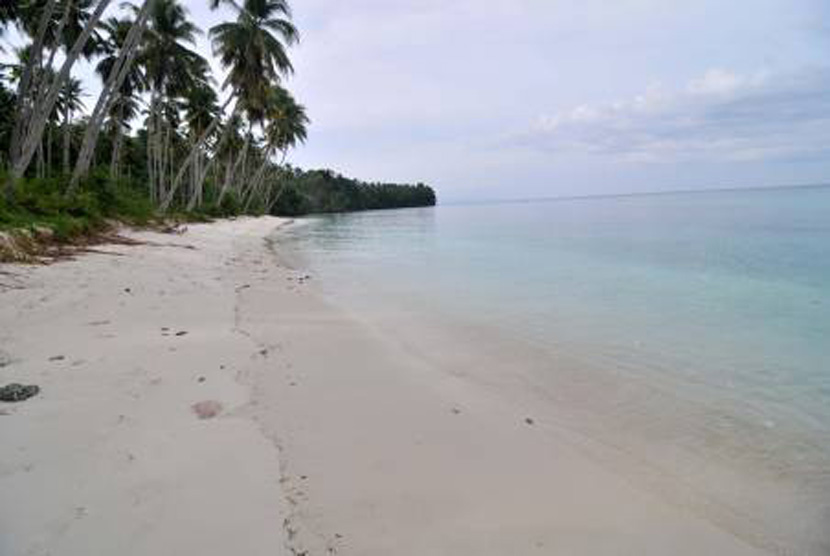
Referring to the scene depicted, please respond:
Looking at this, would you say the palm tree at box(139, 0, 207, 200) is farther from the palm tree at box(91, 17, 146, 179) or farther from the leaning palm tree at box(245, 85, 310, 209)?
the leaning palm tree at box(245, 85, 310, 209)

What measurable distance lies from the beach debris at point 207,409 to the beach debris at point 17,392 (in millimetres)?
1028

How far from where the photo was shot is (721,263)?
14867mm

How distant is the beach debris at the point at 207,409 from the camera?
10.7ft

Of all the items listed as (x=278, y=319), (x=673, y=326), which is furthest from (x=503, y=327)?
(x=278, y=319)

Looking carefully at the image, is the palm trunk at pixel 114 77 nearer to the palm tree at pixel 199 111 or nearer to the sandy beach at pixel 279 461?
the sandy beach at pixel 279 461

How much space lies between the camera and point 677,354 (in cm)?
600

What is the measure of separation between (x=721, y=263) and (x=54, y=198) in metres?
18.6

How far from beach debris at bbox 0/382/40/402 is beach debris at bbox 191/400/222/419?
1028mm

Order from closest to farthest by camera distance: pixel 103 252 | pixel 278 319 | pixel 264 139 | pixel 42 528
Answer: pixel 42 528 → pixel 278 319 → pixel 103 252 → pixel 264 139

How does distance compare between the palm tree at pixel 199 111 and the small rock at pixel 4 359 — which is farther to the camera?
the palm tree at pixel 199 111

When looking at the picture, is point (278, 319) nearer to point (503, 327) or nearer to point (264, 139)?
point (503, 327)

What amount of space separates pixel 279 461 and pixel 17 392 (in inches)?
74.8

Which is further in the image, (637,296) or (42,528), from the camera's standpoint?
(637,296)

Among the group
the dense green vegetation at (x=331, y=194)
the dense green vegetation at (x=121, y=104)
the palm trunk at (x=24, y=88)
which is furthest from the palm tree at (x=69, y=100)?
the dense green vegetation at (x=331, y=194)
